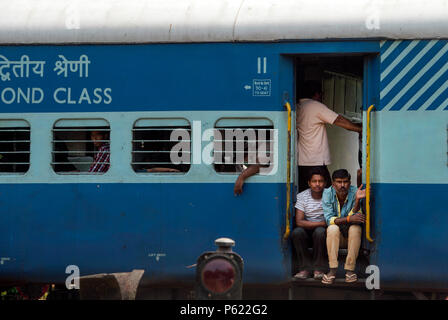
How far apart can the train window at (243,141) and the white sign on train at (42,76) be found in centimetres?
112

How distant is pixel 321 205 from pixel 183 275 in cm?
145

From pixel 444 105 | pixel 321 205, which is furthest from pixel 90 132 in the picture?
pixel 444 105

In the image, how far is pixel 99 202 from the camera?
611 cm

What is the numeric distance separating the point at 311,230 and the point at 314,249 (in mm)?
194

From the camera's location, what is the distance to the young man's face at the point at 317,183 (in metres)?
6.14

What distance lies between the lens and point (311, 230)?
20.1 feet

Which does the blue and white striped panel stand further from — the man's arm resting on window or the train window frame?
the man's arm resting on window

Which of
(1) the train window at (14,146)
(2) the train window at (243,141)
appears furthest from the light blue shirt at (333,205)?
(1) the train window at (14,146)

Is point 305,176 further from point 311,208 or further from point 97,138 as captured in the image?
point 97,138

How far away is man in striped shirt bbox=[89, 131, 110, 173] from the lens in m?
6.18

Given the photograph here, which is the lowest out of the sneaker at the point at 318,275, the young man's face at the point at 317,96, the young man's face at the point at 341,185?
the sneaker at the point at 318,275

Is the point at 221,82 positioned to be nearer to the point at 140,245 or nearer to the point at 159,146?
the point at 159,146

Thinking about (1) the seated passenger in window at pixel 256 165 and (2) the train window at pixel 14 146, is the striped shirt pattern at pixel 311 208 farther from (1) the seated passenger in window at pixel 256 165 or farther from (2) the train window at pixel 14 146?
(2) the train window at pixel 14 146

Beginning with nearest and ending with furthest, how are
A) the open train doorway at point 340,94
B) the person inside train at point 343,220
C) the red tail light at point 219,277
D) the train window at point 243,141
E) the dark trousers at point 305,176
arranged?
the red tail light at point 219,277
the person inside train at point 343,220
the train window at point 243,141
the dark trousers at point 305,176
the open train doorway at point 340,94
